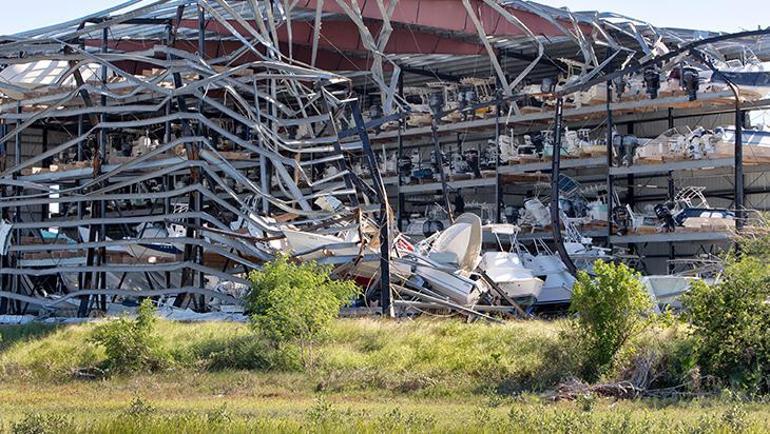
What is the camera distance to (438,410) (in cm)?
2161

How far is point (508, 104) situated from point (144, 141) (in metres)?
15.0

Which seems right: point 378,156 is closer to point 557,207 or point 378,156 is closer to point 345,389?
point 557,207

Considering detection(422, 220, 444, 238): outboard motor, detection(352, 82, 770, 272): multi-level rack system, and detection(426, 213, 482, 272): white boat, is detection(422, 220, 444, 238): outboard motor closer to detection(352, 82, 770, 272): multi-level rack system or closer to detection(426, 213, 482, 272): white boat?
detection(352, 82, 770, 272): multi-level rack system

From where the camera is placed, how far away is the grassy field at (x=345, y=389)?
17453 millimetres

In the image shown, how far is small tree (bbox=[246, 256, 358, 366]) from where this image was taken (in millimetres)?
27875

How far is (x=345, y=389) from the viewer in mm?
25422

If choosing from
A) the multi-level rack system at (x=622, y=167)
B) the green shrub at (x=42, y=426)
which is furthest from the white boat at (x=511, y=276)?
the green shrub at (x=42, y=426)

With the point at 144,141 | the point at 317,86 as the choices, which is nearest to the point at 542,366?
the point at 317,86

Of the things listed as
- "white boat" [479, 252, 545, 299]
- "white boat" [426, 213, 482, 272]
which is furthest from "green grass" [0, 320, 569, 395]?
"white boat" [479, 252, 545, 299]

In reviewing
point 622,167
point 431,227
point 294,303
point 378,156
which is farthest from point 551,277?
point 378,156

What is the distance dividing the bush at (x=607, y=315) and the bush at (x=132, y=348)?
10.0 meters

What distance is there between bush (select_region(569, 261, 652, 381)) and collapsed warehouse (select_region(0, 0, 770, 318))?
29.9 feet

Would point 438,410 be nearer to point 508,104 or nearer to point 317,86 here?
point 317,86

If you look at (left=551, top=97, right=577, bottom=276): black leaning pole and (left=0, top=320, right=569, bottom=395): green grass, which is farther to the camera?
(left=551, top=97, right=577, bottom=276): black leaning pole
